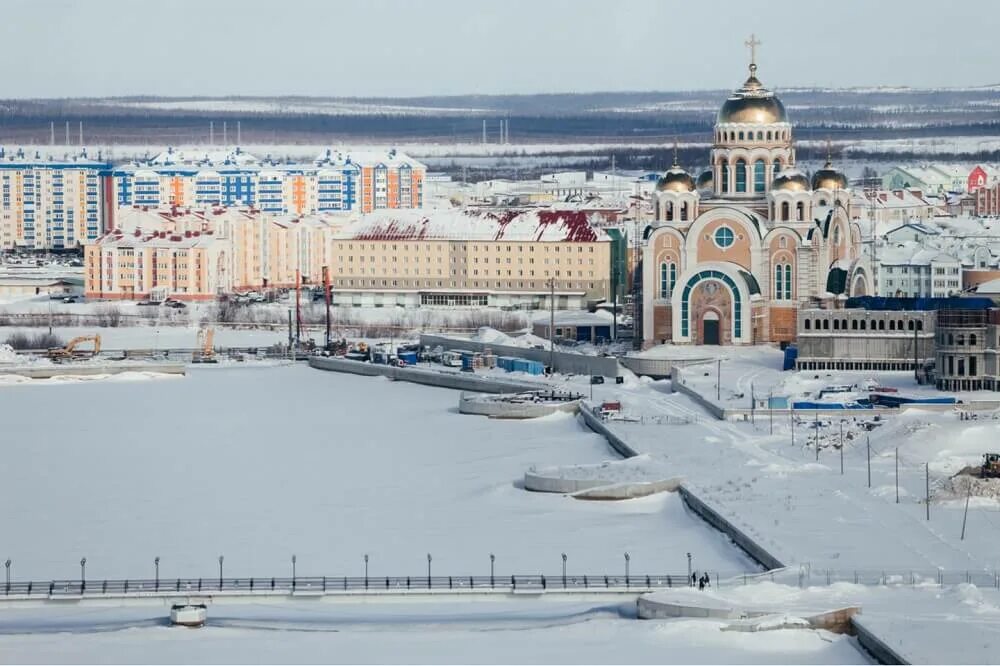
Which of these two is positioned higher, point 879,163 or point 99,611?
point 879,163

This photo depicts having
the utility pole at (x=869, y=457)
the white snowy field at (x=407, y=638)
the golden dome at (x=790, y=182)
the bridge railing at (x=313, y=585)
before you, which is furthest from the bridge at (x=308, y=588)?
the golden dome at (x=790, y=182)

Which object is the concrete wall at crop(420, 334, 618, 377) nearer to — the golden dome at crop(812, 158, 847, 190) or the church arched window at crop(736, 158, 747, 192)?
the church arched window at crop(736, 158, 747, 192)

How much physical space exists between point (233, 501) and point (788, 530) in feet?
17.0

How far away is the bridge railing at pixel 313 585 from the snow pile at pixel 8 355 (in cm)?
1829

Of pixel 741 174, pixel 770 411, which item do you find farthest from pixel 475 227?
pixel 770 411

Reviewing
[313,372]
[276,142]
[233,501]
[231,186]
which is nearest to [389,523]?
[233,501]

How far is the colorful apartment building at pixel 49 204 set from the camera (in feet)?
202

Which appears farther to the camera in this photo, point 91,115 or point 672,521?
point 91,115

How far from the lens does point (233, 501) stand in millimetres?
22250

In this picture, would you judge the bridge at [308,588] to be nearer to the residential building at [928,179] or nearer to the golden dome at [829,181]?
the golden dome at [829,181]

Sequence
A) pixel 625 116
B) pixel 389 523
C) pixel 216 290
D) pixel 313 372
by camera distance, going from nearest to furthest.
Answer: pixel 389 523, pixel 313 372, pixel 216 290, pixel 625 116

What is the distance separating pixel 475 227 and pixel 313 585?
90.6 feet

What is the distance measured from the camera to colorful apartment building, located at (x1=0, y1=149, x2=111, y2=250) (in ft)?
202

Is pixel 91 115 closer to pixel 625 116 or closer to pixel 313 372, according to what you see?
pixel 625 116
